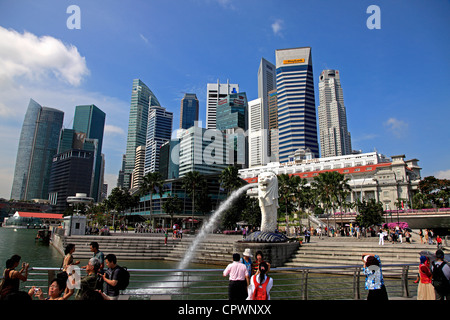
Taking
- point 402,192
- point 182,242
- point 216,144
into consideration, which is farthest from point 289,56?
point 182,242

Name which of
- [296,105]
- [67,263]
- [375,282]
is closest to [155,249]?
[67,263]

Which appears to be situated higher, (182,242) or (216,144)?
(216,144)

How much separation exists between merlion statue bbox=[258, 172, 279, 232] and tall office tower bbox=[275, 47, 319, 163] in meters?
150

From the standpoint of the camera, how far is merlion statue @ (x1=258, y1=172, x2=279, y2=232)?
23516 mm

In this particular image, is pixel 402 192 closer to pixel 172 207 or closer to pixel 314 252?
pixel 172 207

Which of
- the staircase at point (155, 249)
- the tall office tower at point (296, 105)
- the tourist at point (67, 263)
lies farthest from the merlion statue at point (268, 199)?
the tall office tower at point (296, 105)

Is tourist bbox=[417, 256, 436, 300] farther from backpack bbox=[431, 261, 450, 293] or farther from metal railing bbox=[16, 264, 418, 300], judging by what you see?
metal railing bbox=[16, 264, 418, 300]

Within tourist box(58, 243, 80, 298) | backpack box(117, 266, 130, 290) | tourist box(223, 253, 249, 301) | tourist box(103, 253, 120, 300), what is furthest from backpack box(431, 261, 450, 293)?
tourist box(58, 243, 80, 298)

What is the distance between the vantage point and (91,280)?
18.2 ft

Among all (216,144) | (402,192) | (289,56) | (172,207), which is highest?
(289,56)

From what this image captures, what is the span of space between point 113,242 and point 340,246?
72.6ft

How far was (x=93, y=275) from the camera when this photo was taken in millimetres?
5629

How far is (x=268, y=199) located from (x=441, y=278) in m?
16.6
